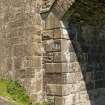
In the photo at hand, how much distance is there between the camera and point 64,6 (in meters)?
7.60

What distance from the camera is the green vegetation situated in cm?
776

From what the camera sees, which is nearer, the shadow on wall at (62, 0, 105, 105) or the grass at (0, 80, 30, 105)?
the grass at (0, 80, 30, 105)

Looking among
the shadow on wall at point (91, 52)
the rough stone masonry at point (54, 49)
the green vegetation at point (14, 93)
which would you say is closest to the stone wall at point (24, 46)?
the rough stone masonry at point (54, 49)

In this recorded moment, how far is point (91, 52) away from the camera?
888 centimetres

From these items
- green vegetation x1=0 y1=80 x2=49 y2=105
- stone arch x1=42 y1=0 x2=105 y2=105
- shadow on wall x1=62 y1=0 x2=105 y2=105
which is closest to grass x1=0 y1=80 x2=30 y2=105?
green vegetation x1=0 y1=80 x2=49 y2=105

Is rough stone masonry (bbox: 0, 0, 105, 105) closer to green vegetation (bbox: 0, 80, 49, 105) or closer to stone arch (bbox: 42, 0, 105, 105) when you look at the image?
stone arch (bbox: 42, 0, 105, 105)

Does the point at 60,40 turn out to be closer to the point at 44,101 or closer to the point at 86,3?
the point at 86,3

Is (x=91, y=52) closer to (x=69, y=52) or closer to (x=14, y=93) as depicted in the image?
(x=69, y=52)

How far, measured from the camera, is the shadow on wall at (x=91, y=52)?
8172mm

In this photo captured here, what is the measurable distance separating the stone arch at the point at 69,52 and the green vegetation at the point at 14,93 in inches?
24.6

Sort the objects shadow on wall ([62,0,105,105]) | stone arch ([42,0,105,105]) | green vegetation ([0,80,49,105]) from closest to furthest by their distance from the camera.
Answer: stone arch ([42,0,105,105])
green vegetation ([0,80,49,105])
shadow on wall ([62,0,105,105])

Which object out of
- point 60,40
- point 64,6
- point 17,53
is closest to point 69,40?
point 60,40

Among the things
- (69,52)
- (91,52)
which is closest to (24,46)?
(69,52)

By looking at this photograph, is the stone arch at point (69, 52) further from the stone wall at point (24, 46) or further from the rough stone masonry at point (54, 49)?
the stone wall at point (24, 46)
